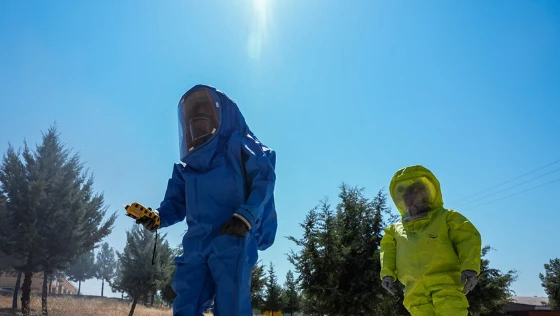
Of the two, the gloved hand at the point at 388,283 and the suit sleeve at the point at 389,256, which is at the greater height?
the suit sleeve at the point at 389,256

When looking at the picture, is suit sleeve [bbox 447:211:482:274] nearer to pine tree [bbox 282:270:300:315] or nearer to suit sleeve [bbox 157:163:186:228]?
suit sleeve [bbox 157:163:186:228]

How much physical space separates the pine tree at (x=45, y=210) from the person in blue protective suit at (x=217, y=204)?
17.6m

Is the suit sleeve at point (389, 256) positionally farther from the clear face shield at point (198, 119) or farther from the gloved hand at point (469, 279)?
the clear face shield at point (198, 119)

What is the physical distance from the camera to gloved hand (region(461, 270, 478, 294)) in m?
2.96

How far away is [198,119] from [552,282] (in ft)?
130

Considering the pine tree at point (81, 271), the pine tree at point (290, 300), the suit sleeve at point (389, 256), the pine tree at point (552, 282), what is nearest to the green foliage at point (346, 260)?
the suit sleeve at point (389, 256)

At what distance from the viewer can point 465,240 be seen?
320 centimetres

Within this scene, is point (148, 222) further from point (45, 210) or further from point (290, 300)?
point (290, 300)

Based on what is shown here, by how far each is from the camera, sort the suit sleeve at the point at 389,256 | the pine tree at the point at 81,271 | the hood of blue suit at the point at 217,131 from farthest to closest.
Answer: the pine tree at the point at 81,271, the suit sleeve at the point at 389,256, the hood of blue suit at the point at 217,131

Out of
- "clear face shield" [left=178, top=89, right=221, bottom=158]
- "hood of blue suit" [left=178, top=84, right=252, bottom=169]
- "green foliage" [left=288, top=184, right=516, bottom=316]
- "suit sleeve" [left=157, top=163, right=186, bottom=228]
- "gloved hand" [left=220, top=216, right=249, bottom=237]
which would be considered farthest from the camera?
"green foliage" [left=288, top=184, right=516, bottom=316]

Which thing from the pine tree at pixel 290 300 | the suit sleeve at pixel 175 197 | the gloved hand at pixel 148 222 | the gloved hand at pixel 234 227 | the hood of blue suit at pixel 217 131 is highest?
the hood of blue suit at pixel 217 131

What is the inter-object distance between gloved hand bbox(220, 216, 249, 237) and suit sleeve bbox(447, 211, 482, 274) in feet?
5.65

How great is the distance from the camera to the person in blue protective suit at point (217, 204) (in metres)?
2.72

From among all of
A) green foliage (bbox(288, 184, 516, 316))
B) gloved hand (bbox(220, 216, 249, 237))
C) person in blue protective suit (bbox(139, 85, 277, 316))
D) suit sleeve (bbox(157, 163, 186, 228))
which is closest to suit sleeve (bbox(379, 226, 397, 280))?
person in blue protective suit (bbox(139, 85, 277, 316))
